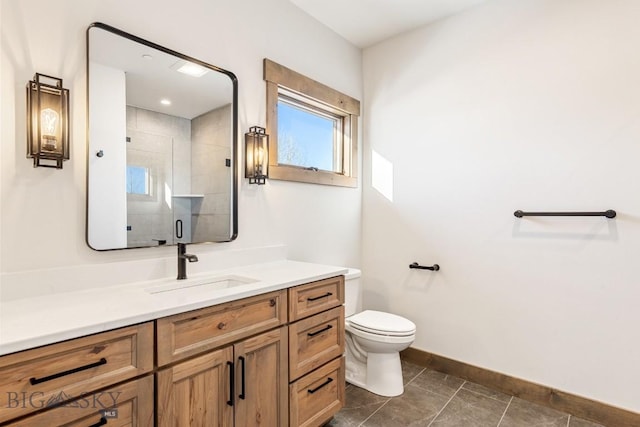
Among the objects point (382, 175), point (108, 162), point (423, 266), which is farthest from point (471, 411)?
point (108, 162)

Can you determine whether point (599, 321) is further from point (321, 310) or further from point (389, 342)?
point (321, 310)

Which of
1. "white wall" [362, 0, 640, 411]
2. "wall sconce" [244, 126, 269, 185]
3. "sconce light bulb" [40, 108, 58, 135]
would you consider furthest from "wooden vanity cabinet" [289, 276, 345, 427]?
"sconce light bulb" [40, 108, 58, 135]

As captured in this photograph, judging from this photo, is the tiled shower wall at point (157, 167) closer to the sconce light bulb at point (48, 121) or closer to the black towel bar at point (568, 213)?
the sconce light bulb at point (48, 121)

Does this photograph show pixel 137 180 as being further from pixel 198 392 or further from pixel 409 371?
pixel 409 371

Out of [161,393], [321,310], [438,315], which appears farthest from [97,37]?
[438,315]

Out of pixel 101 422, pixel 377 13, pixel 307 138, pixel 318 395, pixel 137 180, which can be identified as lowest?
pixel 318 395

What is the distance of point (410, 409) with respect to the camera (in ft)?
6.81

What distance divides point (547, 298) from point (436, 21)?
2.16 m

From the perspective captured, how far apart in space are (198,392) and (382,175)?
2209 mm

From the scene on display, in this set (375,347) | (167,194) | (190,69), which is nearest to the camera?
(167,194)

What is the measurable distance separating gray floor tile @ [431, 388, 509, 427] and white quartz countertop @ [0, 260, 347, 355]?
1.11 metres

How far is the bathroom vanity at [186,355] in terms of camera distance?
3.02ft

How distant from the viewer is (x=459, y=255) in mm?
2514

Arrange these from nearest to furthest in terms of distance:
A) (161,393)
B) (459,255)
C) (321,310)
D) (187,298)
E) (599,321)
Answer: (161,393)
(187,298)
(321,310)
(599,321)
(459,255)
